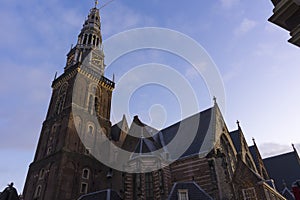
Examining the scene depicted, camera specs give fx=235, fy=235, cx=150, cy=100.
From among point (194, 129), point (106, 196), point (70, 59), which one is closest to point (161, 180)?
point (106, 196)

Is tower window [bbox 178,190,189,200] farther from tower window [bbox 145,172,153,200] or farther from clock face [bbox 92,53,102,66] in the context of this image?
clock face [bbox 92,53,102,66]

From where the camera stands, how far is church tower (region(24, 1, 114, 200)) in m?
26.5

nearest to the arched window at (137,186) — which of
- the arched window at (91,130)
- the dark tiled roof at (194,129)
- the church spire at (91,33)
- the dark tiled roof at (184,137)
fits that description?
the dark tiled roof at (184,137)

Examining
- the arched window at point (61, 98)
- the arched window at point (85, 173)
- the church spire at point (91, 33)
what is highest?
the church spire at point (91, 33)

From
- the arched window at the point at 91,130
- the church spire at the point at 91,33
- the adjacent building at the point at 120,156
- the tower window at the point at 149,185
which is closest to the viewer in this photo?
the adjacent building at the point at 120,156

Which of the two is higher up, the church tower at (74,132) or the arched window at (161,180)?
the church tower at (74,132)

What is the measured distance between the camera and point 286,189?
28422 millimetres

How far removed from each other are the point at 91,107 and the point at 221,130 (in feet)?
61.9

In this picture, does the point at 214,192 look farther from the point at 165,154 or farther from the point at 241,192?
the point at 165,154

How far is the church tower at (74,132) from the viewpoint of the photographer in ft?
86.9

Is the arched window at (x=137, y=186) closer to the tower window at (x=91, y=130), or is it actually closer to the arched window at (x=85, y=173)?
the arched window at (x=85, y=173)

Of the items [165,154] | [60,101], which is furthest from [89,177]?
[60,101]

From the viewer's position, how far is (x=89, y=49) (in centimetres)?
4162

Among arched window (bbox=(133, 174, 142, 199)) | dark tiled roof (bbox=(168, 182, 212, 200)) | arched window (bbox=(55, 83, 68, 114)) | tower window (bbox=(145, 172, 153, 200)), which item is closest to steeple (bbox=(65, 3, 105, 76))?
arched window (bbox=(55, 83, 68, 114))
